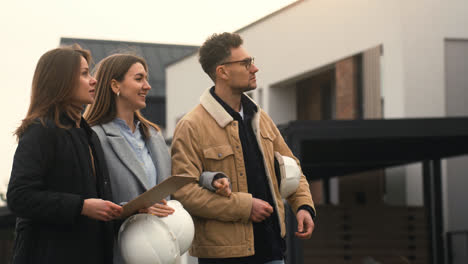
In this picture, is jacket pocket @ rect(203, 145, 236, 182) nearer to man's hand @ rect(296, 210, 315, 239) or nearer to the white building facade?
man's hand @ rect(296, 210, 315, 239)

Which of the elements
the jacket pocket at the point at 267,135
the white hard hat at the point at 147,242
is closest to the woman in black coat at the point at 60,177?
the white hard hat at the point at 147,242

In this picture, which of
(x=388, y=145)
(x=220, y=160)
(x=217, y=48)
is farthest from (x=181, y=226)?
(x=388, y=145)

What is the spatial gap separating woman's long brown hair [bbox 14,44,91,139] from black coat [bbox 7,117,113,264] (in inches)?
2.5

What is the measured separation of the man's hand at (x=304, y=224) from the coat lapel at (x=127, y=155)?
2.65 feet

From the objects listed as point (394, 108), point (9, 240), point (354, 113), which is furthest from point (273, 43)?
point (9, 240)

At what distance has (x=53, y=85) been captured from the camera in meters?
3.62

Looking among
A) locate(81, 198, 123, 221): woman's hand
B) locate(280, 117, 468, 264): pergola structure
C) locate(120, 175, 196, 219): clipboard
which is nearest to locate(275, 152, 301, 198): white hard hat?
locate(120, 175, 196, 219): clipboard

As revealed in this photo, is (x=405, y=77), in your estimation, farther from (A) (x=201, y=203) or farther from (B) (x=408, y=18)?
(A) (x=201, y=203)

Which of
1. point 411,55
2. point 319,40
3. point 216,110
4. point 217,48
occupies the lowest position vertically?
point 216,110

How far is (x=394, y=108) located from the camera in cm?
1652

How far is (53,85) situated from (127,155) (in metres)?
0.57

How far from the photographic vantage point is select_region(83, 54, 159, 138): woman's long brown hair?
4.18 m

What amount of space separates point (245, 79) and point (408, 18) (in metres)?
13.0

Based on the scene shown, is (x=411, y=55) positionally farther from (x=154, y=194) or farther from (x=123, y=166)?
(x=154, y=194)
